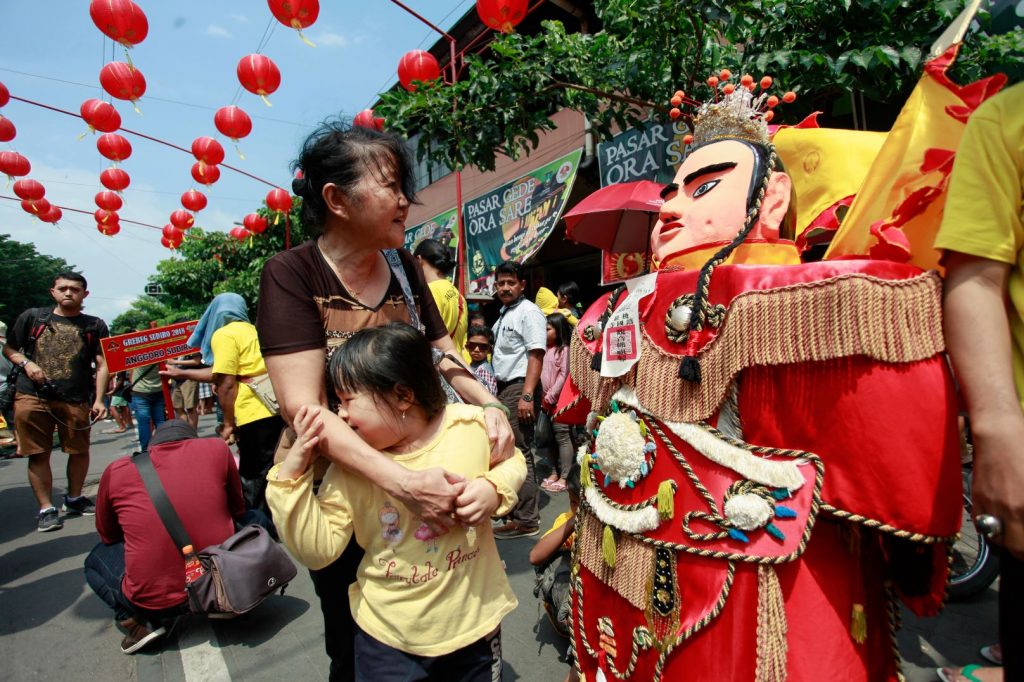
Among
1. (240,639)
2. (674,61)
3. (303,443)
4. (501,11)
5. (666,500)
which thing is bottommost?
(240,639)

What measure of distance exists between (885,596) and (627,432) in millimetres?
672

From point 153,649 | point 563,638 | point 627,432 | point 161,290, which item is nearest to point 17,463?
point 153,649

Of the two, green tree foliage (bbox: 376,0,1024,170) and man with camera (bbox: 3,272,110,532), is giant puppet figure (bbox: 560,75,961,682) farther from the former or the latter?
man with camera (bbox: 3,272,110,532)

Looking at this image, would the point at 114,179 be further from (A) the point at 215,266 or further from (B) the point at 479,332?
(B) the point at 479,332

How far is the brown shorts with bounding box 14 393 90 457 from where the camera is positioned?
4.05 m

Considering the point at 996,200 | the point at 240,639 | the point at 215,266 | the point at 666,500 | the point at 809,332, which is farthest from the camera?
the point at 215,266

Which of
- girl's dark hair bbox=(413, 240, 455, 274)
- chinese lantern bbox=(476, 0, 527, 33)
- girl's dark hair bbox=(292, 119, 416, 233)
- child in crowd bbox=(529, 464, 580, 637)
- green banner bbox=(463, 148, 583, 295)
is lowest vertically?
child in crowd bbox=(529, 464, 580, 637)

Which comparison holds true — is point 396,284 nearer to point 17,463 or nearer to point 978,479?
point 978,479

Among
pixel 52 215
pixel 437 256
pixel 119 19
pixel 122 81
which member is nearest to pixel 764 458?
pixel 437 256

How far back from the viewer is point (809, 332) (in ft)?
3.55

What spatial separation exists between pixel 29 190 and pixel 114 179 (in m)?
1.78

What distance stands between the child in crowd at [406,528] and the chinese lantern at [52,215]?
48.8 ft

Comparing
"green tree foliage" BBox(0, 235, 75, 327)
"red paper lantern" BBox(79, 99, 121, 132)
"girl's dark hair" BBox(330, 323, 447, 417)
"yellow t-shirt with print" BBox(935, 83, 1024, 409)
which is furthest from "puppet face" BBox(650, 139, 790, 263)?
"green tree foliage" BBox(0, 235, 75, 327)

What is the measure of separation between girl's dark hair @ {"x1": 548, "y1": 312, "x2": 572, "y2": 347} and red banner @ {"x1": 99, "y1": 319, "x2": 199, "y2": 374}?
321 cm
